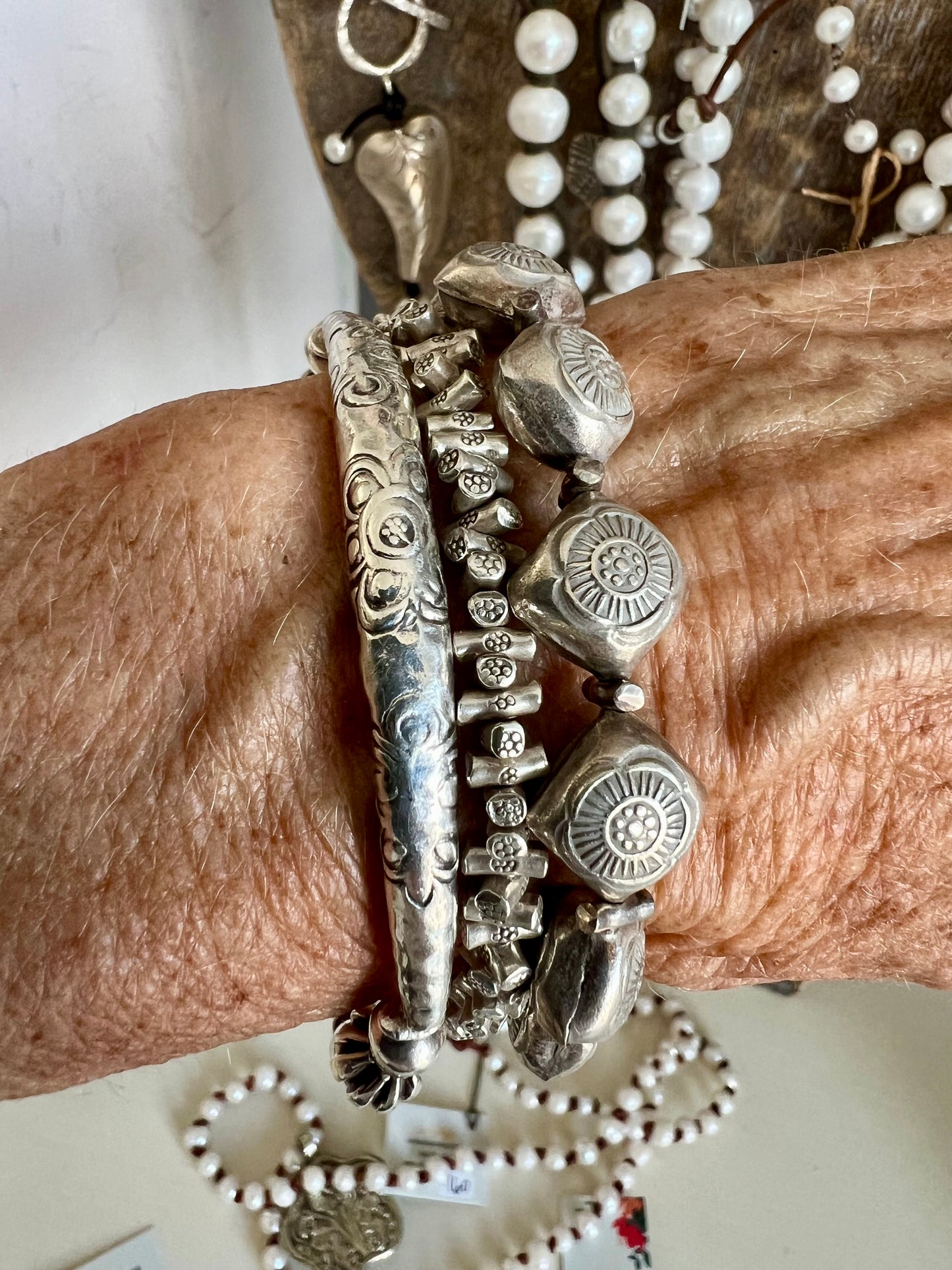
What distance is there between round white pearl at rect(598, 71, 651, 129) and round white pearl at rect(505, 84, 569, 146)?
47 millimetres

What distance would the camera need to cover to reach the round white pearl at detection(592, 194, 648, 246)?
1136mm

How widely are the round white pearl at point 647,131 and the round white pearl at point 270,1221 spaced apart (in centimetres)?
128

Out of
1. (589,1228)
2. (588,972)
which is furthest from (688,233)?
(589,1228)

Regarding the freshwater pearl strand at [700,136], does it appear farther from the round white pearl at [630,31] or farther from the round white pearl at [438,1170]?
the round white pearl at [438,1170]

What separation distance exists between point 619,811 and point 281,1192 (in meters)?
0.89

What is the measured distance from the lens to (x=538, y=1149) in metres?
1.22

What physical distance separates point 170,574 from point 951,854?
1.64 feet

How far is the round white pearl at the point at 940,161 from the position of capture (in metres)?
1.02

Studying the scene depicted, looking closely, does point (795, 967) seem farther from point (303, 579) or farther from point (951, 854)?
point (303, 579)

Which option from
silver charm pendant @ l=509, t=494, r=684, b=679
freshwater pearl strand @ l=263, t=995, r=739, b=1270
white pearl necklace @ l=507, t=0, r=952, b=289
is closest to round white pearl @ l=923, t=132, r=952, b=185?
white pearl necklace @ l=507, t=0, r=952, b=289

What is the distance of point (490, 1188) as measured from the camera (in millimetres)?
1188

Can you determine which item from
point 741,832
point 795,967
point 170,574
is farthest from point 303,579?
point 795,967

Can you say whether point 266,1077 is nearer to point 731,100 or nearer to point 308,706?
point 308,706

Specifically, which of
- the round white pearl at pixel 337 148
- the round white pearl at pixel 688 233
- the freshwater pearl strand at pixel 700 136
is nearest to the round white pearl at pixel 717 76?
the freshwater pearl strand at pixel 700 136
